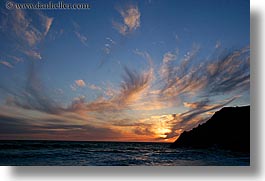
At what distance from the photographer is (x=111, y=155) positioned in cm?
329

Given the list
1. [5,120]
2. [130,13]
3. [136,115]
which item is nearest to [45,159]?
[5,120]

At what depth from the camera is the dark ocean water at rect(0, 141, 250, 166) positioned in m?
3.23

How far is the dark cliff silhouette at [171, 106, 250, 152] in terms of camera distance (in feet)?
10.6

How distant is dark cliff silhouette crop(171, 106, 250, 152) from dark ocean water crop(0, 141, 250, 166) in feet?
0.21

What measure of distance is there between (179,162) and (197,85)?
25.9 inches

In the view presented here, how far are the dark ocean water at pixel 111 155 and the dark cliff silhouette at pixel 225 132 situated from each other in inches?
2.5

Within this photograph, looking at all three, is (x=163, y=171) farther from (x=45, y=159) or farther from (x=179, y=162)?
(x=45, y=159)

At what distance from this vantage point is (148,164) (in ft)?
10.7

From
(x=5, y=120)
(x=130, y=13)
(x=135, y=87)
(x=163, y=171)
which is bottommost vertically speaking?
(x=163, y=171)

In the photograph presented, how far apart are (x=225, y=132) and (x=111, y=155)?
98 centimetres

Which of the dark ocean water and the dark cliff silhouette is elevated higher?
the dark cliff silhouette

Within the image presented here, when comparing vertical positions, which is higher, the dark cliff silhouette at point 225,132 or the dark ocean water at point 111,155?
the dark cliff silhouette at point 225,132

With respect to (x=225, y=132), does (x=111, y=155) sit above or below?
below

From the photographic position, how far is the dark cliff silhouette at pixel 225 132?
3229 millimetres
